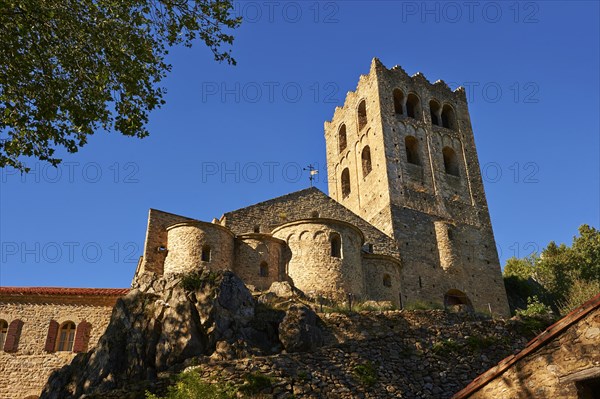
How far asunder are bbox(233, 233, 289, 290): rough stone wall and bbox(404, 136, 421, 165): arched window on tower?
14.4m

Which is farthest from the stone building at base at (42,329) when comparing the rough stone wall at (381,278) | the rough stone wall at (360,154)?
the rough stone wall at (360,154)

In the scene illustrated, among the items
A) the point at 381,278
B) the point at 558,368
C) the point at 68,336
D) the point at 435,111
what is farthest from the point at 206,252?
the point at 435,111

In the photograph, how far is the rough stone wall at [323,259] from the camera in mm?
26016

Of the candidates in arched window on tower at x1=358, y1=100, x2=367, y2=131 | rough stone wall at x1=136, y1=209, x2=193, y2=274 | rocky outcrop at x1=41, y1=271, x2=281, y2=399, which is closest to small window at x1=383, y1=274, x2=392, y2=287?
rocky outcrop at x1=41, y1=271, x2=281, y2=399

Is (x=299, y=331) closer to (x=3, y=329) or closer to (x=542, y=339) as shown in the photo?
(x=542, y=339)

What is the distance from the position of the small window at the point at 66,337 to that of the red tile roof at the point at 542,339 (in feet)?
58.8

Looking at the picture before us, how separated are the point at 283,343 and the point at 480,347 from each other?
6621 millimetres

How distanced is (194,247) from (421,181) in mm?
17208

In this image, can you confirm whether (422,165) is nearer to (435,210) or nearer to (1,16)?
(435,210)

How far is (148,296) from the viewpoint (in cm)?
2130

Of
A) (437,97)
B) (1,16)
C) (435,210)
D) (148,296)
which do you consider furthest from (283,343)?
(437,97)

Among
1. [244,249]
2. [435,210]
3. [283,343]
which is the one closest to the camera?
[283,343]

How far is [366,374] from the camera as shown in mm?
14961

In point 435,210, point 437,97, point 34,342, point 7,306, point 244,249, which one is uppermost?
point 437,97
